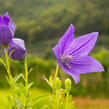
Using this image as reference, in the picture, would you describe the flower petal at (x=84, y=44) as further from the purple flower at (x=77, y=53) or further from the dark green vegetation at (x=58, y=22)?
the dark green vegetation at (x=58, y=22)

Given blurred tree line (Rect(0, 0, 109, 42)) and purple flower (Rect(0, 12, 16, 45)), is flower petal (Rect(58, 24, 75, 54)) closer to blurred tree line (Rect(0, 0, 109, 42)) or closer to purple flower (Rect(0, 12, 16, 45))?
purple flower (Rect(0, 12, 16, 45))

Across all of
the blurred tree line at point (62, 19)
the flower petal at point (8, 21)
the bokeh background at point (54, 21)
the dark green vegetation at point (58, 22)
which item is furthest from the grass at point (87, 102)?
the blurred tree line at point (62, 19)

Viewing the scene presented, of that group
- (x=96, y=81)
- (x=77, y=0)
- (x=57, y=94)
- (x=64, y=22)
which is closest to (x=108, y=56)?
(x=96, y=81)

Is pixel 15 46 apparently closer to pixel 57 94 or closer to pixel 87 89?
pixel 57 94

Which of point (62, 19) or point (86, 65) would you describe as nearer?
point (86, 65)

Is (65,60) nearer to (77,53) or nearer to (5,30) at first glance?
(77,53)

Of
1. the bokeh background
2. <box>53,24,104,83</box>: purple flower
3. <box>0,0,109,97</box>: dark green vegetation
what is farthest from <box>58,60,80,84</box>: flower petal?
<box>0,0,109,97</box>: dark green vegetation

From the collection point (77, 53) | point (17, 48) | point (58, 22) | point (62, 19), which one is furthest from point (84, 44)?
point (58, 22)
